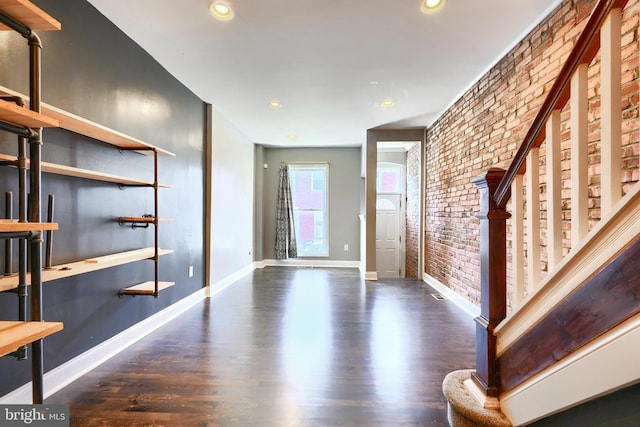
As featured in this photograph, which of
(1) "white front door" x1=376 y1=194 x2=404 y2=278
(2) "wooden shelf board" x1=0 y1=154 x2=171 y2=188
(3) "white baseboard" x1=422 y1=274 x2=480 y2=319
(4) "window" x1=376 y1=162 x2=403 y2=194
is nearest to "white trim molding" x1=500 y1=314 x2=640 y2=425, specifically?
(3) "white baseboard" x1=422 y1=274 x2=480 y2=319

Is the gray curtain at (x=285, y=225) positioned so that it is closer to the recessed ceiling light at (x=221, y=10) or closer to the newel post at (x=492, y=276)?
the recessed ceiling light at (x=221, y=10)

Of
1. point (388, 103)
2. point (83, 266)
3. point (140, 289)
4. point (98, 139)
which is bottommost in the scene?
point (140, 289)

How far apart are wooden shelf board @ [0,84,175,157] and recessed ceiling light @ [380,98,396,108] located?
2557 mm

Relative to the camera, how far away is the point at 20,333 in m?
0.97

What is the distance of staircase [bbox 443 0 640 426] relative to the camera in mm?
762

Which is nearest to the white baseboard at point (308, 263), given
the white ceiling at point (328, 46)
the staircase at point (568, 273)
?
the white ceiling at point (328, 46)

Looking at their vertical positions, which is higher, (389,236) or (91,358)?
(389,236)

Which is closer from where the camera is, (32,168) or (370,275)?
(32,168)

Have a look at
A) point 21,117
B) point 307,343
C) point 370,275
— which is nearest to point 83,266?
point 21,117

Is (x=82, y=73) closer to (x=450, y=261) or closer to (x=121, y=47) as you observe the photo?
(x=121, y=47)

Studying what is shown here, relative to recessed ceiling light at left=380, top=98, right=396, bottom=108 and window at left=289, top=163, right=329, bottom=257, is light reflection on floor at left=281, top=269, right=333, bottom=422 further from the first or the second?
recessed ceiling light at left=380, top=98, right=396, bottom=108

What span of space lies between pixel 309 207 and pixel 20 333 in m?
4.94

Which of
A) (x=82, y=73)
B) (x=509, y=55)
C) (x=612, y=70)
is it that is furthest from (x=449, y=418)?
(x=82, y=73)

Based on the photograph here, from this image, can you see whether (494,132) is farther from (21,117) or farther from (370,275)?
(21,117)
